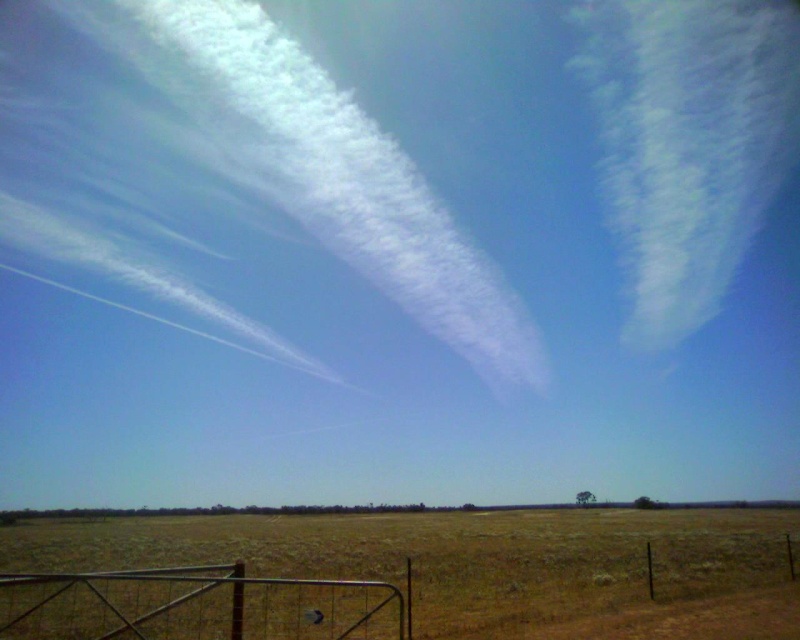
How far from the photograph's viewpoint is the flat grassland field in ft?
41.4

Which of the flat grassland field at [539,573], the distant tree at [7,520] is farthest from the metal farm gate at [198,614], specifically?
the distant tree at [7,520]

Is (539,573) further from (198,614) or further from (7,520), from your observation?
(7,520)

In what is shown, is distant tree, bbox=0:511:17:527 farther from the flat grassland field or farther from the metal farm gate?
the metal farm gate

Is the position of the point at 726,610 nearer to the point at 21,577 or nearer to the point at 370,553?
the point at 21,577

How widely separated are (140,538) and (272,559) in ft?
60.1

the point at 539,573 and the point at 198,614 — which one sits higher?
the point at 198,614

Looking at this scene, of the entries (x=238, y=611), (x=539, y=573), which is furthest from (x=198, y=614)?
(x=539, y=573)

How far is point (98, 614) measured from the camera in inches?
537

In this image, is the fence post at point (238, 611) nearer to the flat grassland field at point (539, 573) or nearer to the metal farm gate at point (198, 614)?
the metal farm gate at point (198, 614)

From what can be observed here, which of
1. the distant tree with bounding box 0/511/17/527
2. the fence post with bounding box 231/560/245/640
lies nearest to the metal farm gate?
the fence post with bounding box 231/560/245/640

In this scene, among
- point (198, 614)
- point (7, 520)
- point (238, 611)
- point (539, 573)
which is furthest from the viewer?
point (7, 520)

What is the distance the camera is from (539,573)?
73.8 ft

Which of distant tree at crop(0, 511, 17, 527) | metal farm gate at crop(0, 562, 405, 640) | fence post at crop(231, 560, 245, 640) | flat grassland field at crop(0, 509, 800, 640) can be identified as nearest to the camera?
fence post at crop(231, 560, 245, 640)

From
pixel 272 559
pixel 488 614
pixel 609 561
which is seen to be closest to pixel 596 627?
Answer: pixel 488 614
